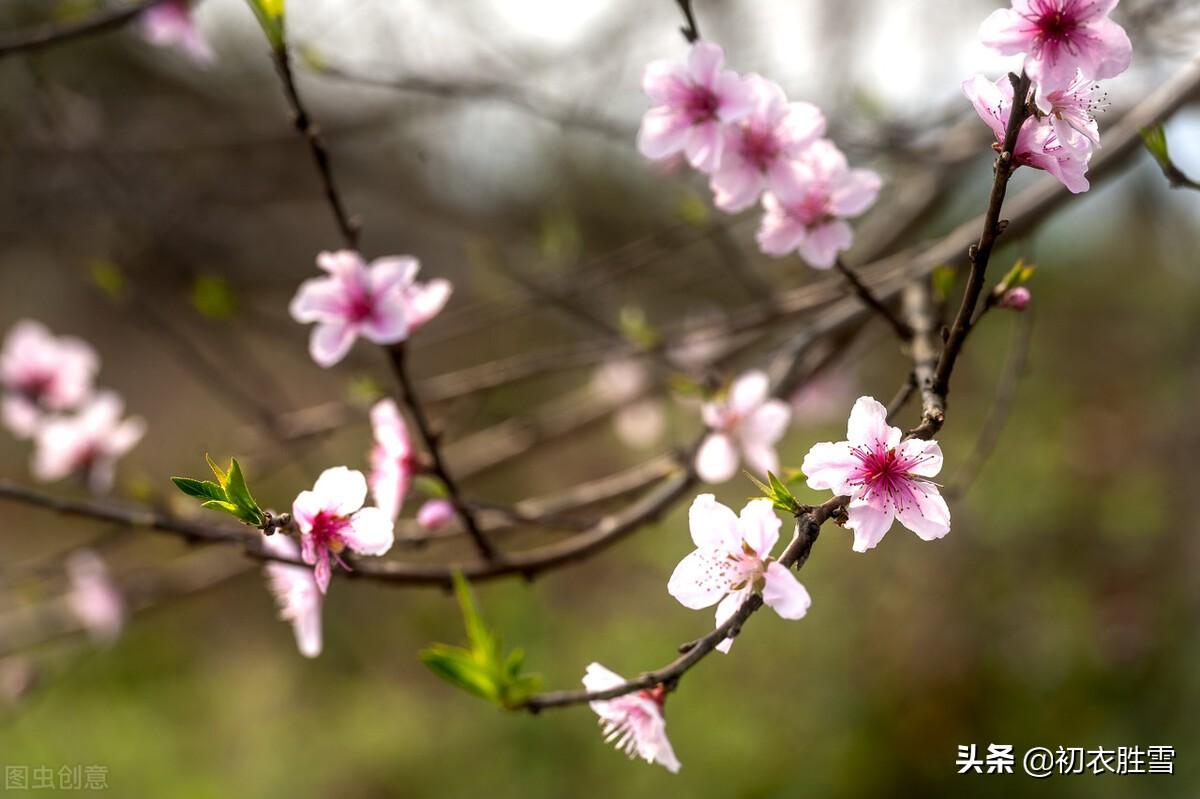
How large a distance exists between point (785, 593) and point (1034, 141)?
461mm

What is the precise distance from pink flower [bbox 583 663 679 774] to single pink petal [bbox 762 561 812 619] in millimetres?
162

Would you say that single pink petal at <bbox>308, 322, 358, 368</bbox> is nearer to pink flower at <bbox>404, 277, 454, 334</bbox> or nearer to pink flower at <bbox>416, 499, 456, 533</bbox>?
pink flower at <bbox>404, 277, 454, 334</bbox>

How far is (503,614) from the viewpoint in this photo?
4.16 meters

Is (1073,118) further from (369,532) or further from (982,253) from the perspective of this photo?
(369,532)

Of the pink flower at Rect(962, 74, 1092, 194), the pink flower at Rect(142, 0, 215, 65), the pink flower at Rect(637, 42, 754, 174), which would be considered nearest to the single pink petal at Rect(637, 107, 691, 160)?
the pink flower at Rect(637, 42, 754, 174)

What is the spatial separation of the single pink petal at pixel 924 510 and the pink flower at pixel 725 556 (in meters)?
0.12

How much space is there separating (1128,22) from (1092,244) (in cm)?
529

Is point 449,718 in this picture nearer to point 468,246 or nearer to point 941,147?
point 468,246

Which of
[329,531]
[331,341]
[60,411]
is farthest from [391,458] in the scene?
[60,411]

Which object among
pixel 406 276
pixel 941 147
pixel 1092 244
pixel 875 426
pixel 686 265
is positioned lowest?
pixel 875 426

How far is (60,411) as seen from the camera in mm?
2162

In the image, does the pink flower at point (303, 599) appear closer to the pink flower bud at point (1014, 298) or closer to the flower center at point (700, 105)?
the flower center at point (700, 105)

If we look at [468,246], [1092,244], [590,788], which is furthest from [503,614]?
[1092,244]

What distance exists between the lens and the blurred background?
7.03 feet
